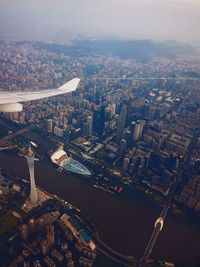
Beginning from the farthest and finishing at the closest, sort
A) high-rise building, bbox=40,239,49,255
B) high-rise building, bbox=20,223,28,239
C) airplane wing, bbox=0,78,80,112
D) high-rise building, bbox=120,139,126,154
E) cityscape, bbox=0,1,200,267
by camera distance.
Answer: high-rise building, bbox=120,139,126,154 → cityscape, bbox=0,1,200,267 → high-rise building, bbox=20,223,28,239 → high-rise building, bbox=40,239,49,255 → airplane wing, bbox=0,78,80,112

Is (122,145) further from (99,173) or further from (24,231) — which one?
(24,231)

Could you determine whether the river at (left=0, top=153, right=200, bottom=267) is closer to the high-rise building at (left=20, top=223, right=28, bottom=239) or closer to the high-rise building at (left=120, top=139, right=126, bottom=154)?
the high-rise building at (left=20, top=223, right=28, bottom=239)

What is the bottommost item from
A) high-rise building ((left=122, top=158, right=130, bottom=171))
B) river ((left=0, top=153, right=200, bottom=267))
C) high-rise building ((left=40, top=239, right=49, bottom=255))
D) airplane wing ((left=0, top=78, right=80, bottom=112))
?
river ((left=0, top=153, right=200, bottom=267))

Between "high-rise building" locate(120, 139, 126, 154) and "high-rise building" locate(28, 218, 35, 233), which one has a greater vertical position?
"high-rise building" locate(120, 139, 126, 154)

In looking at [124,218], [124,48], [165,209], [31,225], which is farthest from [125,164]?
[124,48]

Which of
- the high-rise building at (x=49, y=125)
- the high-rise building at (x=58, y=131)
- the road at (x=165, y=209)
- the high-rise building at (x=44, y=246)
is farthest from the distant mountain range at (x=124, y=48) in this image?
the high-rise building at (x=44, y=246)

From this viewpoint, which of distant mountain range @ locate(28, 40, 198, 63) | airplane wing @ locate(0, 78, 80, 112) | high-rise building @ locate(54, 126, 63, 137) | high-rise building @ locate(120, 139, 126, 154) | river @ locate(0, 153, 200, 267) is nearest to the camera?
airplane wing @ locate(0, 78, 80, 112)

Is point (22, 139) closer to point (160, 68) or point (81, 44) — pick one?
point (160, 68)

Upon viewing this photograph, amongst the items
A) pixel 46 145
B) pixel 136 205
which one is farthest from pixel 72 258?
pixel 46 145

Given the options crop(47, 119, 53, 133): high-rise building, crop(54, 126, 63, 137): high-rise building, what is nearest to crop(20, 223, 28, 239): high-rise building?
crop(54, 126, 63, 137): high-rise building
